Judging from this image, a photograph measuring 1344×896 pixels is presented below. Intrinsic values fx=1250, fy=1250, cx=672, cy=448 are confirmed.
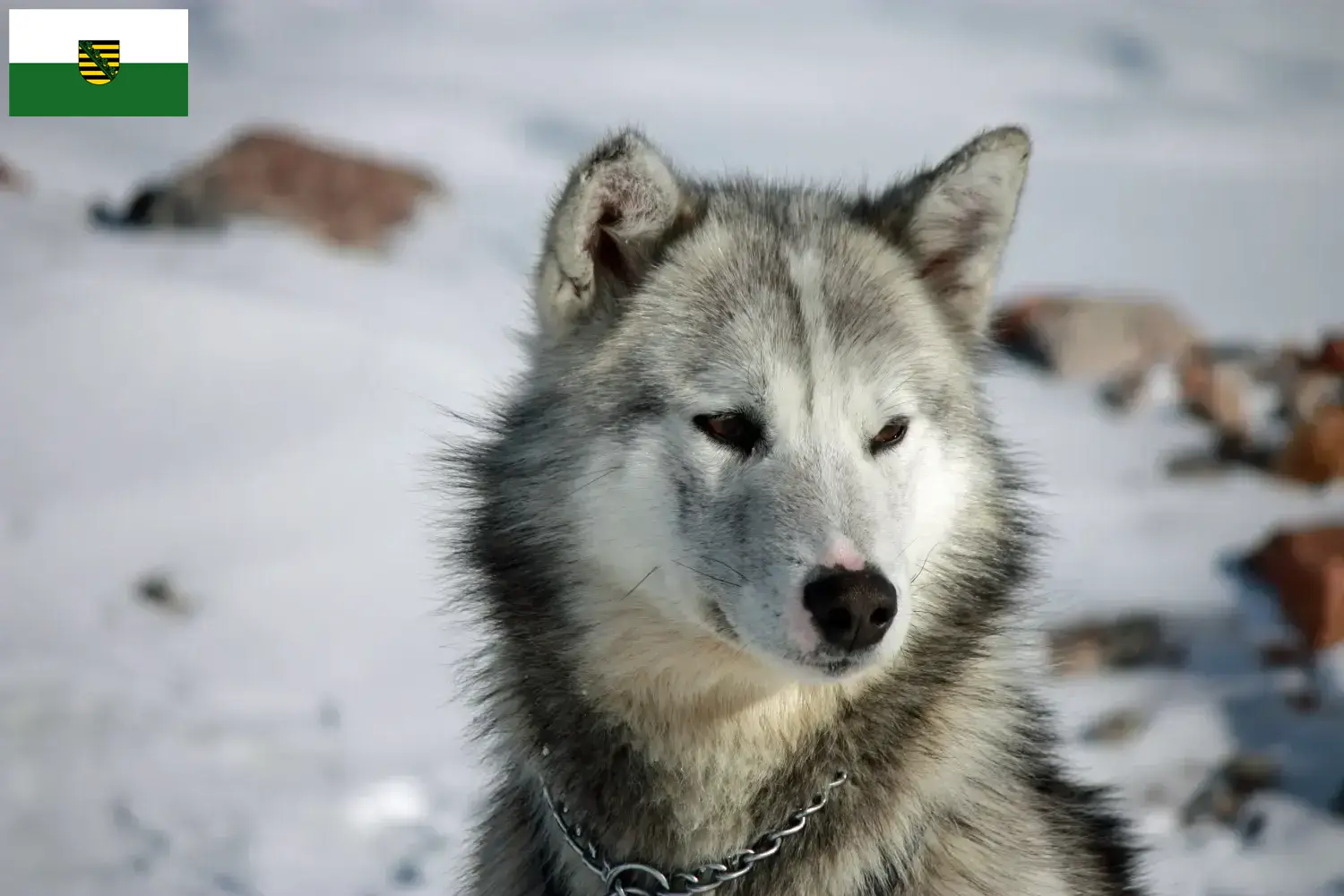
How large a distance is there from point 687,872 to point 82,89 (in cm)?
743

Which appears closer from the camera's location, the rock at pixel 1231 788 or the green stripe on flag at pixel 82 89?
the rock at pixel 1231 788

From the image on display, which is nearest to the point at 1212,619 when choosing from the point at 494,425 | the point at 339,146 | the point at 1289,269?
the point at 494,425

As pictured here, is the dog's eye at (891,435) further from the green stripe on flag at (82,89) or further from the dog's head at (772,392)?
the green stripe on flag at (82,89)

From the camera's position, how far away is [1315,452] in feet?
21.1

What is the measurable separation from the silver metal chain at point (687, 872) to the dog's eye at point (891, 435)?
62 centimetres

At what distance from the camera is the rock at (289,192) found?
789 centimetres

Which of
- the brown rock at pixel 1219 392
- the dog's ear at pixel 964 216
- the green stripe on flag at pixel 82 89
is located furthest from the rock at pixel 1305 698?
the green stripe on flag at pixel 82 89

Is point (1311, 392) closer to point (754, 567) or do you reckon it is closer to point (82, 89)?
point (754, 567)

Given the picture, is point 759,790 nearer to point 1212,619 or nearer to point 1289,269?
point 1212,619

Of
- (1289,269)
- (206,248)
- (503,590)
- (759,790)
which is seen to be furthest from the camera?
(1289,269)

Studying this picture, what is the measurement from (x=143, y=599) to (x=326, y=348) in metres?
1.95

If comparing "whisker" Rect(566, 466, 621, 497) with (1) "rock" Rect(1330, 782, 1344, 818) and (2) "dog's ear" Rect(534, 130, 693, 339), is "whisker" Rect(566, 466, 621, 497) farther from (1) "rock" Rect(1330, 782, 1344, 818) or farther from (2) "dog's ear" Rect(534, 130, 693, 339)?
(1) "rock" Rect(1330, 782, 1344, 818)

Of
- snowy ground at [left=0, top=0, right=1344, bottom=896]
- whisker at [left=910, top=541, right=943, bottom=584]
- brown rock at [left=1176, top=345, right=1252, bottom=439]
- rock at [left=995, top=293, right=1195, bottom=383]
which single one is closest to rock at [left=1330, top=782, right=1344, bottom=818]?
snowy ground at [left=0, top=0, right=1344, bottom=896]

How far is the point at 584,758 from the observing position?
2.38 meters
